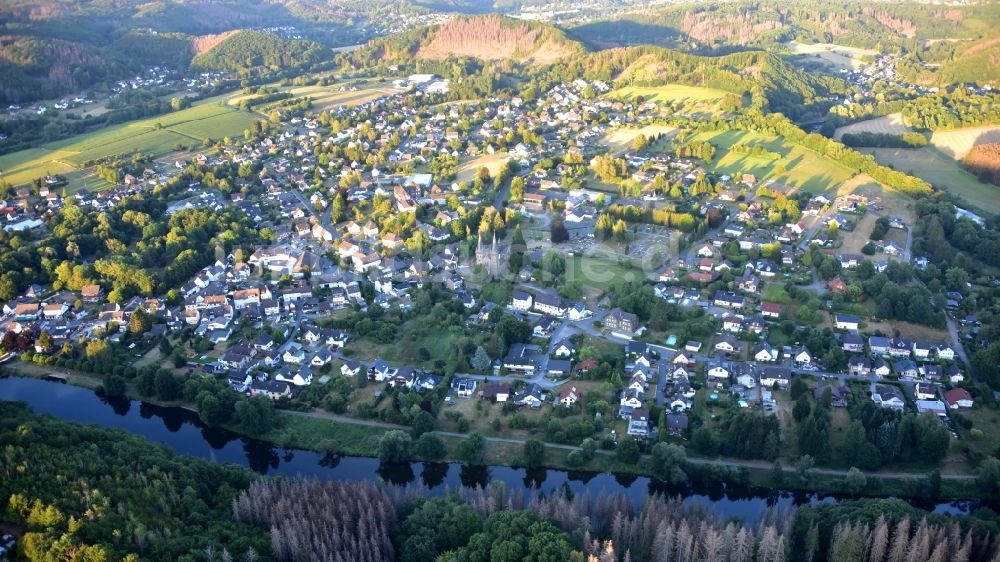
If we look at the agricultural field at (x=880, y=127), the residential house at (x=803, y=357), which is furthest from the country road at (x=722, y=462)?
the agricultural field at (x=880, y=127)

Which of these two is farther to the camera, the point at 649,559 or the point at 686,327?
the point at 686,327

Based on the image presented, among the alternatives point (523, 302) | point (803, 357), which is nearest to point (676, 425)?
point (803, 357)

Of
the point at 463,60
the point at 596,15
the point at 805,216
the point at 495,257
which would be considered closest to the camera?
the point at 495,257

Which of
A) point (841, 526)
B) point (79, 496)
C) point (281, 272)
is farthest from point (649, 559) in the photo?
point (281, 272)

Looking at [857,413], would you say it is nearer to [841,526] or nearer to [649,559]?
[841,526]

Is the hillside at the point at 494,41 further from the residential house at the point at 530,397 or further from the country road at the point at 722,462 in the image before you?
the country road at the point at 722,462

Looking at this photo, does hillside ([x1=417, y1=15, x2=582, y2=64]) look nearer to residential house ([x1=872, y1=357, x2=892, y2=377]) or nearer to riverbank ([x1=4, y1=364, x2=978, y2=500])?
residential house ([x1=872, y1=357, x2=892, y2=377])
